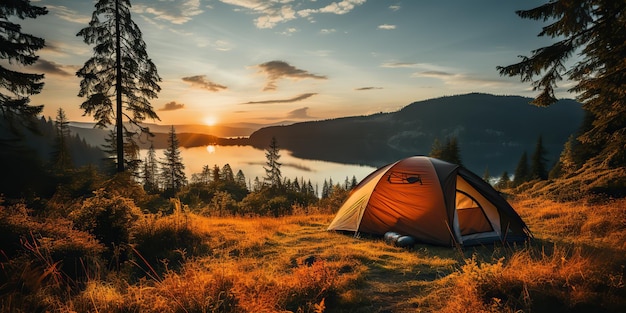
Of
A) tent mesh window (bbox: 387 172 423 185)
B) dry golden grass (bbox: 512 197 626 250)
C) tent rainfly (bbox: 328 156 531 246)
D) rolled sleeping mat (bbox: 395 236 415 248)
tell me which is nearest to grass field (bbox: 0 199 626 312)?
dry golden grass (bbox: 512 197 626 250)

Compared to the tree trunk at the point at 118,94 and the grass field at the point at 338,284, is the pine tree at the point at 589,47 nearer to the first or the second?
the grass field at the point at 338,284

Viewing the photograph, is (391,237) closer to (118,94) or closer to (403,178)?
(403,178)

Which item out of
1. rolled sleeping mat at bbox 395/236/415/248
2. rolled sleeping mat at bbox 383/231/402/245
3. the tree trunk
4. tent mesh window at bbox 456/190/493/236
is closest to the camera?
rolled sleeping mat at bbox 395/236/415/248

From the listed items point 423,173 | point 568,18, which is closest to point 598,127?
point 568,18

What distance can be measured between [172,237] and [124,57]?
35.8 feet

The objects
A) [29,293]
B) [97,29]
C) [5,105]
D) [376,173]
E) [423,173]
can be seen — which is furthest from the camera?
[97,29]

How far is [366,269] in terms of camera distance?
6199 mm

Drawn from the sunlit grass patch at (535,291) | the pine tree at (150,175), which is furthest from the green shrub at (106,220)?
the pine tree at (150,175)

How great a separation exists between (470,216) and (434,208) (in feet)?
4.87

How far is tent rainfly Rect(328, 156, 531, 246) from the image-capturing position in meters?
8.38

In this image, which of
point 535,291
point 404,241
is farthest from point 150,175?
point 535,291

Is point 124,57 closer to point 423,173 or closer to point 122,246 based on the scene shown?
point 122,246

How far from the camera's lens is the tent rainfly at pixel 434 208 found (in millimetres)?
8375

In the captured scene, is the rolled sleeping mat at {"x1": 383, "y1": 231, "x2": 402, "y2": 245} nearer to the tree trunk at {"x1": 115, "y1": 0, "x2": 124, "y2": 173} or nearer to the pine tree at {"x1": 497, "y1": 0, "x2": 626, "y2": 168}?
the pine tree at {"x1": 497, "y1": 0, "x2": 626, "y2": 168}
